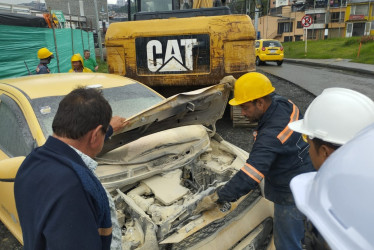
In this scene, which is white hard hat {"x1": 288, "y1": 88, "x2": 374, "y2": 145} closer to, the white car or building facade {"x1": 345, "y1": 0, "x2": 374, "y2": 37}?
the white car

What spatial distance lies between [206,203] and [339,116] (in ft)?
3.60

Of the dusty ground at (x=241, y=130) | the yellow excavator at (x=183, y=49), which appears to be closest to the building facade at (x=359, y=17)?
the dusty ground at (x=241, y=130)

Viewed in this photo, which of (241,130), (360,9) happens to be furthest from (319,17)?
(241,130)

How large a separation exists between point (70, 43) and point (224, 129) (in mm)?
10060

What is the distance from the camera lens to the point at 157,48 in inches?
203

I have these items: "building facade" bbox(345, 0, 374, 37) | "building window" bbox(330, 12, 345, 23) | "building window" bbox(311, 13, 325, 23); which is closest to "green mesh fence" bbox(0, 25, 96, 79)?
"building facade" bbox(345, 0, 374, 37)

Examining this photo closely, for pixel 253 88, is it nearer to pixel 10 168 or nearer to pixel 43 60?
pixel 10 168

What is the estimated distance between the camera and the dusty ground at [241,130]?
292 centimetres

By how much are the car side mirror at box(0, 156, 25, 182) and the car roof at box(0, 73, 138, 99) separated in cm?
74

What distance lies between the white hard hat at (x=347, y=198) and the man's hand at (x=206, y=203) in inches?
48.2

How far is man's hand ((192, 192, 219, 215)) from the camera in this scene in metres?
2.08

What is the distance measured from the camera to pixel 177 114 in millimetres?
2678

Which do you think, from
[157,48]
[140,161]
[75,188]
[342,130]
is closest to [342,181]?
[342,130]

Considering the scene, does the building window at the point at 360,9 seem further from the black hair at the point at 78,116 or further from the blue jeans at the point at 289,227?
the black hair at the point at 78,116
